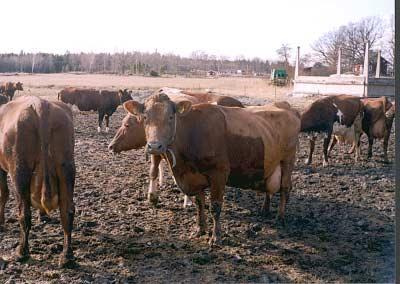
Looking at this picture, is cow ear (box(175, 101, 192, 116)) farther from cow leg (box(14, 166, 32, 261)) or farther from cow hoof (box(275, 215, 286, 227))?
cow hoof (box(275, 215, 286, 227))

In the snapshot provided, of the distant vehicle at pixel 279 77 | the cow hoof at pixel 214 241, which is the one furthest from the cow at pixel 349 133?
the cow hoof at pixel 214 241

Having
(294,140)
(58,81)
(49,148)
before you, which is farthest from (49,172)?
(58,81)

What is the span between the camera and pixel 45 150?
3.97 m

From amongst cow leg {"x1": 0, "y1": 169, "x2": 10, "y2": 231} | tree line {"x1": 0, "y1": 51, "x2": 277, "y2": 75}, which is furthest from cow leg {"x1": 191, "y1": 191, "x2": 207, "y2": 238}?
cow leg {"x1": 0, "y1": 169, "x2": 10, "y2": 231}

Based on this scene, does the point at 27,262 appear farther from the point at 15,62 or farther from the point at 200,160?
the point at 15,62

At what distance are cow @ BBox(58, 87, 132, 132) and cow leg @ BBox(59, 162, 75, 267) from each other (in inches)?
388

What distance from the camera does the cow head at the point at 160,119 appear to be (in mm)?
4421

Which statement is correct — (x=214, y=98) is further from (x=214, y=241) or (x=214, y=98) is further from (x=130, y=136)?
(x=214, y=241)

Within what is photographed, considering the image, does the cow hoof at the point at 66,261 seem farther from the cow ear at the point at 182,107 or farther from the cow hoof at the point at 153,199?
the cow hoof at the point at 153,199

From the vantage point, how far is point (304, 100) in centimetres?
1061

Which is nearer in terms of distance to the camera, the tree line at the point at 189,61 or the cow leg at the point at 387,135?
the tree line at the point at 189,61

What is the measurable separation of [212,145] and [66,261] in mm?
1715

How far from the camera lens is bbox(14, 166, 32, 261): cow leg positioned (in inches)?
158

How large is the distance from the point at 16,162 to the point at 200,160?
1681 mm
